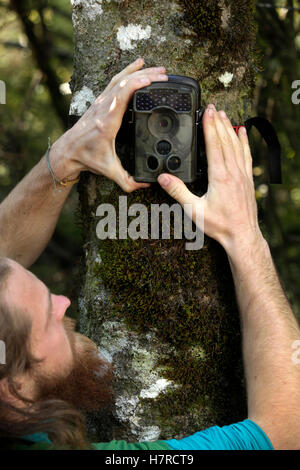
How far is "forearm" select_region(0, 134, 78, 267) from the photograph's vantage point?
2.27 m

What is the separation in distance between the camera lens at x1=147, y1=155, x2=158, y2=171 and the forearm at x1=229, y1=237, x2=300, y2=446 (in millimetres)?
468

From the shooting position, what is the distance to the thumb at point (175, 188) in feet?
6.09

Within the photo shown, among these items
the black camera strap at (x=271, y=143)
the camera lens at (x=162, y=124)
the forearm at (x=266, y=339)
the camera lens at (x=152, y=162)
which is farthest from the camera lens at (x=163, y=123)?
the forearm at (x=266, y=339)

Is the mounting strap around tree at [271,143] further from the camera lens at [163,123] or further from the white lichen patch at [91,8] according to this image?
the white lichen patch at [91,8]

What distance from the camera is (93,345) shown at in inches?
79.4

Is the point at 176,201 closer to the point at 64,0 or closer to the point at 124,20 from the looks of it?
the point at 124,20

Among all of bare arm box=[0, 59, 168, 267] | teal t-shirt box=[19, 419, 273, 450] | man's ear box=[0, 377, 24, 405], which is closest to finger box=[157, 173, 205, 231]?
bare arm box=[0, 59, 168, 267]

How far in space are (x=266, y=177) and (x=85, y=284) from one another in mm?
2101

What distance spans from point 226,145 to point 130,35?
612 mm

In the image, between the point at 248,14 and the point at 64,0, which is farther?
the point at 64,0

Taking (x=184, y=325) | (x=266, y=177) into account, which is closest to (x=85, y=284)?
(x=184, y=325)

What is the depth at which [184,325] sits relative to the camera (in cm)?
199

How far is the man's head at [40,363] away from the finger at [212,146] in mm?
829
